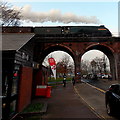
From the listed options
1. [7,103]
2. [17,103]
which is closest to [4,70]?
[7,103]

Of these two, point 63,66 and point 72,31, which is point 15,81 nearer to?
point 72,31

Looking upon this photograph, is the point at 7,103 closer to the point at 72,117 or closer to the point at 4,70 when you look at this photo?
the point at 4,70

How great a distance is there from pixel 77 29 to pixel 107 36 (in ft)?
22.6

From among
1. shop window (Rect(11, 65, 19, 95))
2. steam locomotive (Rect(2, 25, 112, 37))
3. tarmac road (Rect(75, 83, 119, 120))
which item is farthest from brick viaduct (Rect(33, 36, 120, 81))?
shop window (Rect(11, 65, 19, 95))

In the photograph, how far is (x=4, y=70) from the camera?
188 inches

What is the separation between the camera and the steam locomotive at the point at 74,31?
2262 cm

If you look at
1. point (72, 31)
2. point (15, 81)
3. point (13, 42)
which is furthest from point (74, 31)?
point (15, 81)

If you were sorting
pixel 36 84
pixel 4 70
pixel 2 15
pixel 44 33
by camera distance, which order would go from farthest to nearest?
pixel 44 33 → pixel 2 15 → pixel 36 84 → pixel 4 70

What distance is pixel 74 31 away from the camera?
2286 centimetres

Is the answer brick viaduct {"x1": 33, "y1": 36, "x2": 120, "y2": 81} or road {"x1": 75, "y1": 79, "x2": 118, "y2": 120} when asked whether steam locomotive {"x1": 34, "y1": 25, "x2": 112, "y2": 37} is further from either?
road {"x1": 75, "y1": 79, "x2": 118, "y2": 120}

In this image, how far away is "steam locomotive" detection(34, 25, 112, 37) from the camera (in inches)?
891

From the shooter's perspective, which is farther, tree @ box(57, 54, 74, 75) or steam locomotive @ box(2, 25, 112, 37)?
tree @ box(57, 54, 74, 75)

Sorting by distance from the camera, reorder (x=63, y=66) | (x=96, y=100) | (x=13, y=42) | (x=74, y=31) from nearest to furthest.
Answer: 1. (x=13, y=42)
2. (x=96, y=100)
3. (x=74, y=31)
4. (x=63, y=66)

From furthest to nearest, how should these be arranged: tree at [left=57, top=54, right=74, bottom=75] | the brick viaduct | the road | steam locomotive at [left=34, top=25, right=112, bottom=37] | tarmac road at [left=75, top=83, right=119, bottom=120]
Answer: tree at [left=57, top=54, right=74, bottom=75], the brick viaduct, steam locomotive at [left=34, top=25, right=112, bottom=37], the road, tarmac road at [left=75, top=83, right=119, bottom=120]
